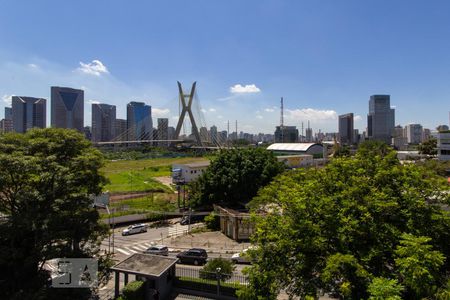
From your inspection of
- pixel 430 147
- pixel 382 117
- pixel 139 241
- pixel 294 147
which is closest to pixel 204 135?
pixel 294 147

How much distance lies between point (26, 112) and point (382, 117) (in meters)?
189

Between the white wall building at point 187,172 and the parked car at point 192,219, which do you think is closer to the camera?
the parked car at point 192,219

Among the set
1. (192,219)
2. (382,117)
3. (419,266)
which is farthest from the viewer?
(382,117)

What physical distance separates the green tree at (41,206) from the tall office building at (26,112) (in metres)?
158

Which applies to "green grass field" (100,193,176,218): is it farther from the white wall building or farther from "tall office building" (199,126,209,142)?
"tall office building" (199,126,209,142)

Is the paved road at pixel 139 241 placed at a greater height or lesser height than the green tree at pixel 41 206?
lesser

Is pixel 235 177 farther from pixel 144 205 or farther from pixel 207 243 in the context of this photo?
pixel 144 205

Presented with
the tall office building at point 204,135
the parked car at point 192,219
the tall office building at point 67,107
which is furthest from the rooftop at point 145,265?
the tall office building at point 67,107

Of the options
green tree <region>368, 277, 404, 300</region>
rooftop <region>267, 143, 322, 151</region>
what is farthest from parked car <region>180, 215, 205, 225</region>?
rooftop <region>267, 143, 322, 151</region>

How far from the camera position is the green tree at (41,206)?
434 inches

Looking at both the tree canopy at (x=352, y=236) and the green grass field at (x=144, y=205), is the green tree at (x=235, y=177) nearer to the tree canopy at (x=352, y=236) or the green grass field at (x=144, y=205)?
the green grass field at (x=144, y=205)

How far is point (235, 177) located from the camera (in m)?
30.1

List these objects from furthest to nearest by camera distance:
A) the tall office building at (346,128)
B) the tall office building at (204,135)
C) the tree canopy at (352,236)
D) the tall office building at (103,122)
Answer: the tall office building at (346,128) → the tall office building at (103,122) → the tall office building at (204,135) → the tree canopy at (352,236)

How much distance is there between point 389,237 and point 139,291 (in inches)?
398
